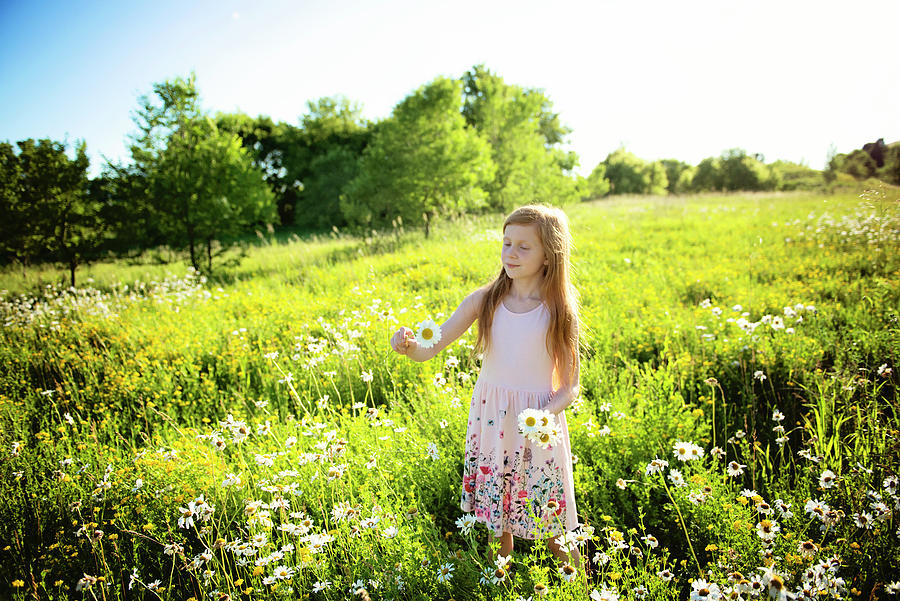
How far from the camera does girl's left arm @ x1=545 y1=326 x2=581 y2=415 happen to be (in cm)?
199

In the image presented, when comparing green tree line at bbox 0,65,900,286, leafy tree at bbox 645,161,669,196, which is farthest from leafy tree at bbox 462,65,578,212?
leafy tree at bbox 645,161,669,196

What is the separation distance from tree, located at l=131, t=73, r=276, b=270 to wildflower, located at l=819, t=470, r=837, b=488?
11717mm

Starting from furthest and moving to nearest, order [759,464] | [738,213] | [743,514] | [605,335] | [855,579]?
[738,213] → [605,335] → [759,464] → [743,514] → [855,579]

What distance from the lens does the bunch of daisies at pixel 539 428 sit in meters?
1.62

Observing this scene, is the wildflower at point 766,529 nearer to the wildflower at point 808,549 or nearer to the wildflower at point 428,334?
the wildflower at point 808,549

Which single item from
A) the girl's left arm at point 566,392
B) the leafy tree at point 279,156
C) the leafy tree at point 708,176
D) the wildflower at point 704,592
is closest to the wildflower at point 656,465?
the girl's left arm at point 566,392

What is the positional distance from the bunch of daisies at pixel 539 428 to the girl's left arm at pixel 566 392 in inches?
10.8

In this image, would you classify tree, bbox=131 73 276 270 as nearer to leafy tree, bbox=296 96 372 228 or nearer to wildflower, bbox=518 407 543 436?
wildflower, bbox=518 407 543 436

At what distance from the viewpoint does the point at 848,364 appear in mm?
3467

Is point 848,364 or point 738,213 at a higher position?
point 738,213

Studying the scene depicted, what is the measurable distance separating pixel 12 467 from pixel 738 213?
16.9 meters

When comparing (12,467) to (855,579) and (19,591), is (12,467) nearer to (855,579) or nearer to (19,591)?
(19,591)

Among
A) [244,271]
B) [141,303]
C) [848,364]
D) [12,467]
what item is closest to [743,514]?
[848,364]

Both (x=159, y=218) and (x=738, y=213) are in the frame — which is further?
(x=738, y=213)
